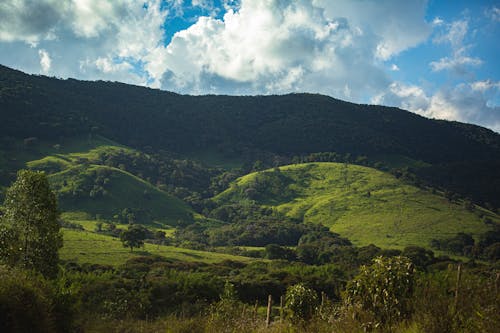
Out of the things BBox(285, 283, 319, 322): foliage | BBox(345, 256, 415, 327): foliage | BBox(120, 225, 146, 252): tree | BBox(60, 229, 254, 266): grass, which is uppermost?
BBox(345, 256, 415, 327): foliage

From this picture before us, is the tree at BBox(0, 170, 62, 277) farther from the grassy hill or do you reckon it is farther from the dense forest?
the grassy hill

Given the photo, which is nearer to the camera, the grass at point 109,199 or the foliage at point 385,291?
the foliage at point 385,291

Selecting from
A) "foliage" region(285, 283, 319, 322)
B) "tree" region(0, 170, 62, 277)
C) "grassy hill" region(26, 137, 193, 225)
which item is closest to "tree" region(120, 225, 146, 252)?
"grassy hill" region(26, 137, 193, 225)

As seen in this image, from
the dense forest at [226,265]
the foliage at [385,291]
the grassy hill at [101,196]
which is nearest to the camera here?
the foliage at [385,291]

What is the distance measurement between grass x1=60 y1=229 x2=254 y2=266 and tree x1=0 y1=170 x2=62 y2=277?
48205 mm

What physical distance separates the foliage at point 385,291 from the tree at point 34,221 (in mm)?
38889

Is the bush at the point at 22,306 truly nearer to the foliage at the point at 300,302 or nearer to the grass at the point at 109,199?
the foliage at the point at 300,302

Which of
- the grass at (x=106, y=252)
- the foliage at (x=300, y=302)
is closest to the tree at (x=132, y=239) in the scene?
the grass at (x=106, y=252)

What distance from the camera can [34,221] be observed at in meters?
44.9

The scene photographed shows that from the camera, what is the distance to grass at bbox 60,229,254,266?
9580 cm

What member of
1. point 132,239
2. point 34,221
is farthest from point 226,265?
point 34,221

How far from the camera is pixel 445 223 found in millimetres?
172125

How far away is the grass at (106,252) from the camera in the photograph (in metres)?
95.8

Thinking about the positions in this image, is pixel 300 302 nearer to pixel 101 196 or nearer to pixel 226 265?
pixel 226 265
